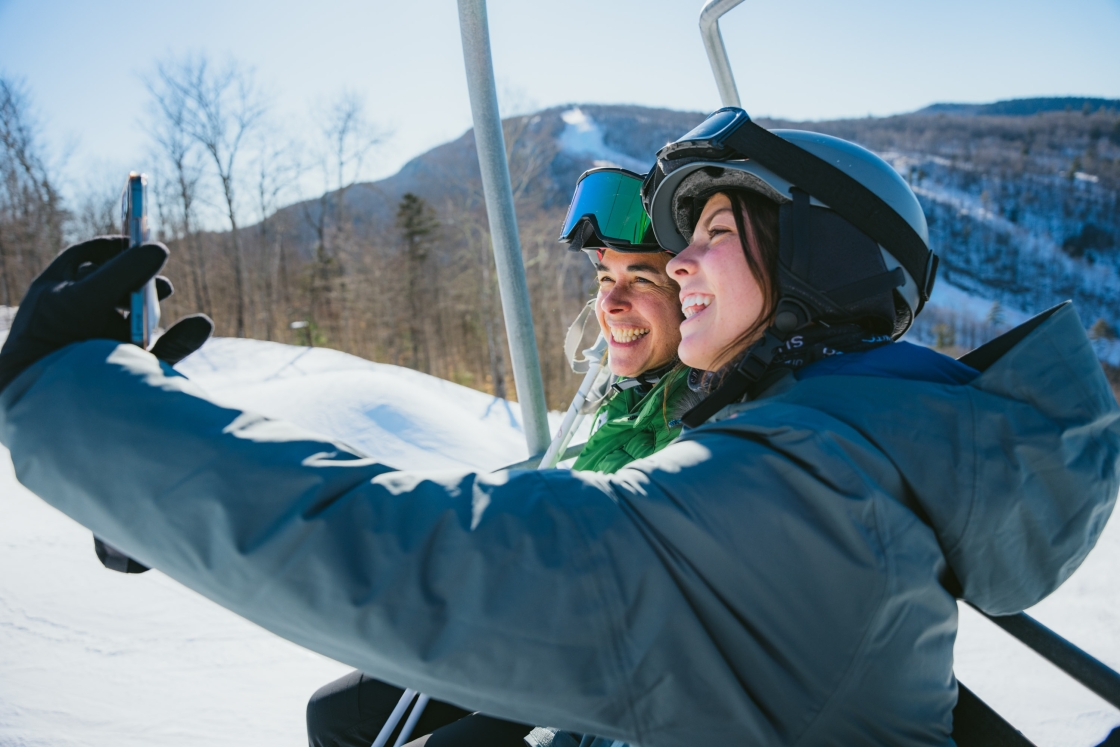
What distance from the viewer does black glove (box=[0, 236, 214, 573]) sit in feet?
2.71

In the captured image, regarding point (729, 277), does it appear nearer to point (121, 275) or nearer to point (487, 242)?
point (121, 275)

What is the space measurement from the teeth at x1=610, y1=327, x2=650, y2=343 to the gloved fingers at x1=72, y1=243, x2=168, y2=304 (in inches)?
56.7

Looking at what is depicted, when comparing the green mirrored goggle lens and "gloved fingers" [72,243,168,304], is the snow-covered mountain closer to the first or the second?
the green mirrored goggle lens

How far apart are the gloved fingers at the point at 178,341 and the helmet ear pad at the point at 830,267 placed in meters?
1.06

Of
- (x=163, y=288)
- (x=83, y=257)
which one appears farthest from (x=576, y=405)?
(x=83, y=257)

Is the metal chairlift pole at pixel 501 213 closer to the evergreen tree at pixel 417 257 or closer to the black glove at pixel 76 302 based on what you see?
the black glove at pixel 76 302

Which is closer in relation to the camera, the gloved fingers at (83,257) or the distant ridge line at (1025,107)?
the gloved fingers at (83,257)

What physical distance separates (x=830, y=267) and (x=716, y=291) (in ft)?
0.68

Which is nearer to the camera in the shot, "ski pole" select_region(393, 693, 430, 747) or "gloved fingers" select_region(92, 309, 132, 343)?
"gloved fingers" select_region(92, 309, 132, 343)

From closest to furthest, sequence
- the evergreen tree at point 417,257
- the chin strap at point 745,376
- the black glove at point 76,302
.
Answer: the black glove at point 76,302, the chin strap at point 745,376, the evergreen tree at point 417,257

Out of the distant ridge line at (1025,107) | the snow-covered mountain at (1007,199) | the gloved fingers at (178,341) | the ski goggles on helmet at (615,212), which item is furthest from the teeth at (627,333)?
the distant ridge line at (1025,107)

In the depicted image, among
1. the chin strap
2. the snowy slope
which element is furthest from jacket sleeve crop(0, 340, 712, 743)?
the snowy slope

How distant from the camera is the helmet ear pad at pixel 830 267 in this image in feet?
3.59

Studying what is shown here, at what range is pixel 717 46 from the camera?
8.50 ft
